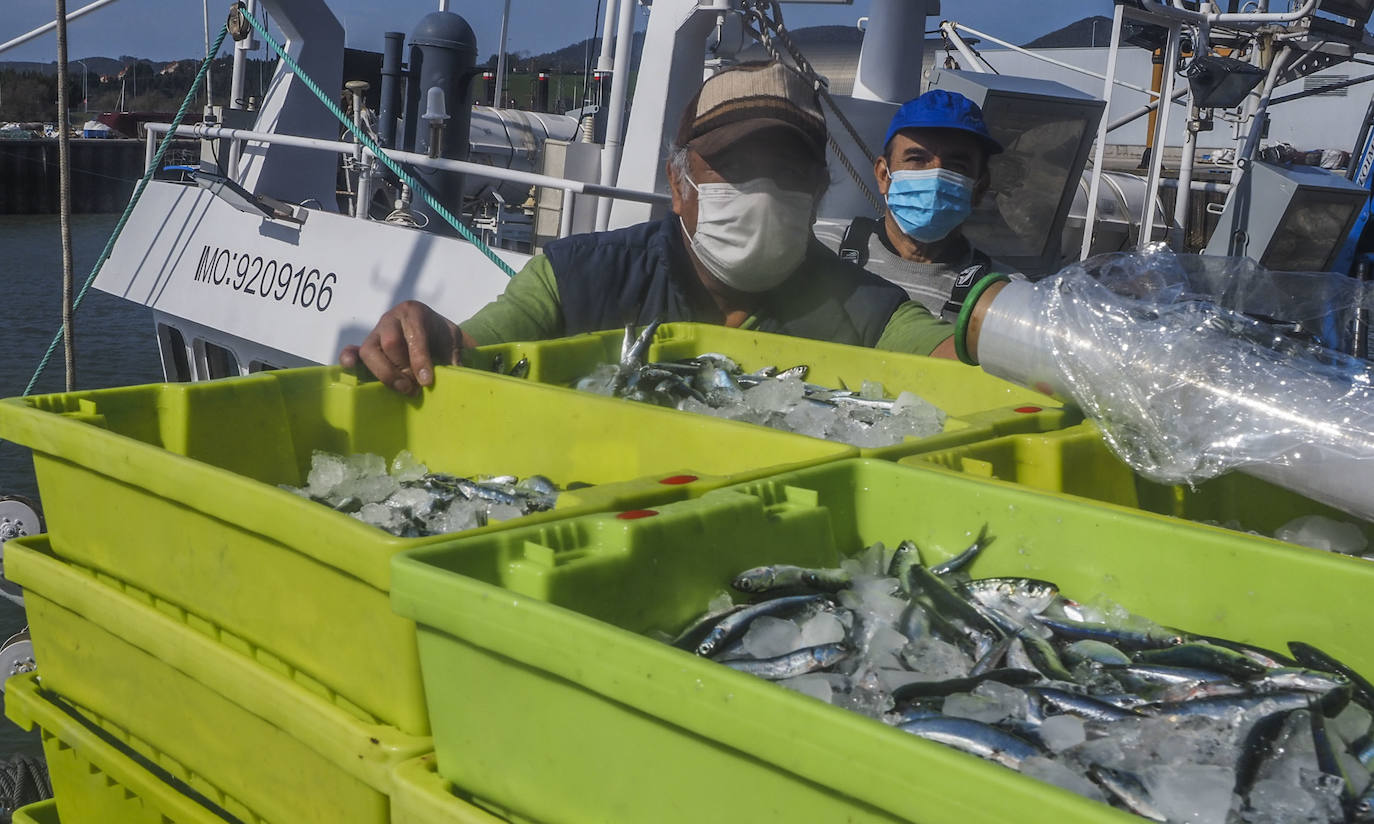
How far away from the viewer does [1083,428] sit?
225 cm

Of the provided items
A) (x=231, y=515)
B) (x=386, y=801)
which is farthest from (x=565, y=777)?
(x=231, y=515)

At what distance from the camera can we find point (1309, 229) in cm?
761

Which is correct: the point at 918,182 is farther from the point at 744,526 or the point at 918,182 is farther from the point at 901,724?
the point at 901,724

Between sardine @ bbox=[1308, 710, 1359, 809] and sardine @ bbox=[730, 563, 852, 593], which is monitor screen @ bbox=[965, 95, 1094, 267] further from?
sardine @ bbox=[1308, 710, 1359, 809]

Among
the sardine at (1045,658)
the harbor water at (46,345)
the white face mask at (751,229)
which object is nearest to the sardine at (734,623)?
the sardine at (1045,658)

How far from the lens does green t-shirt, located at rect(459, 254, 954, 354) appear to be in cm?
332

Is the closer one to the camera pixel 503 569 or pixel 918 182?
pixel 503 569

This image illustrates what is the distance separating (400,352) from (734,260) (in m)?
1.26

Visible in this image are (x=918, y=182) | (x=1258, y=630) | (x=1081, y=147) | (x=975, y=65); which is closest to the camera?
(x=1258, y=630)

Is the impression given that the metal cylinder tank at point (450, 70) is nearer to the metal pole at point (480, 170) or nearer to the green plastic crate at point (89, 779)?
the metal pole at point (480, 170)

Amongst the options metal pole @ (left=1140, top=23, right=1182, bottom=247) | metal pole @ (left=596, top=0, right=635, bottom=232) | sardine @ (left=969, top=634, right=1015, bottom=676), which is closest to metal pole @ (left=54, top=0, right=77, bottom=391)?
metal pole @ (left=596, top=0, right=635, bottom=232)

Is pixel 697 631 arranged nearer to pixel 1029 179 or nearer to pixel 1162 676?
pixel 1162 676

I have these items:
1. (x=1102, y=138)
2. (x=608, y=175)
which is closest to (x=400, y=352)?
(x=608, y=175)

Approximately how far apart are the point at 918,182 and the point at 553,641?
3.62 m
